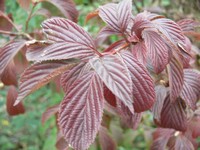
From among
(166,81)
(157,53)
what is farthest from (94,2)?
(157,53)

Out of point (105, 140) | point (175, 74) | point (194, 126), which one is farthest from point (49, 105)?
point (175, 74)

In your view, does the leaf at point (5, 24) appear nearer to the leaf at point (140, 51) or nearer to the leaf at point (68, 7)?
the leaf at point (68, 7)

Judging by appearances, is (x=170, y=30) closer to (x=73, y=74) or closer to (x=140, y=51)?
(x=140, y=51)

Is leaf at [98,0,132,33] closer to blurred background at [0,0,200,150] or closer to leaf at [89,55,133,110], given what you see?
leaf at [89,55,133,110]

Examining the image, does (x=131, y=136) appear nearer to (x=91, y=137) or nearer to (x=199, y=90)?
(x=199, y=90)

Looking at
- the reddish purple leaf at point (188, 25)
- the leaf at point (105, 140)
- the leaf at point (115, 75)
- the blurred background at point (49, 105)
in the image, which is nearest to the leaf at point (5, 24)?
the blurred background at point (49, 105)

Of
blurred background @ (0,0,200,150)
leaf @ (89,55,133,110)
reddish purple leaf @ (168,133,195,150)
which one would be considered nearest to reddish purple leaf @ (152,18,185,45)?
leaf @ (89,55,133,110)
